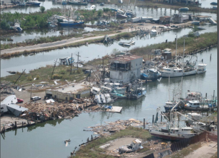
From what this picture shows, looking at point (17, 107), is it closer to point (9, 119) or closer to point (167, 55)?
point (9, 119)

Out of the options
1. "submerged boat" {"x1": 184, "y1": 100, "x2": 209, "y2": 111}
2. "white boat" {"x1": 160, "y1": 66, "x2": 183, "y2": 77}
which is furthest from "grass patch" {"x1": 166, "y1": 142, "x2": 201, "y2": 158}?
"white boat" {"x1": 160, "y1": 66, "x2": 183, "y2": 77}

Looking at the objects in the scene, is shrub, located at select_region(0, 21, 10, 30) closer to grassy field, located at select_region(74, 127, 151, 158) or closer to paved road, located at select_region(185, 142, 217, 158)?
grassy field, located at select_region(74, 127, 151, 158)

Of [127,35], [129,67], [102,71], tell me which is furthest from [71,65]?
[127,35]

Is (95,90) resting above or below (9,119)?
above

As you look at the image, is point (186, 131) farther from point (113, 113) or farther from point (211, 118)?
point (113, 113)

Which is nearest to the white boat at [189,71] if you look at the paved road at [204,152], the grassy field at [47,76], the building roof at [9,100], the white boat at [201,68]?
the white boat at [201,68]

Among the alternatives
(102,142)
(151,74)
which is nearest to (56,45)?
(151,74)
